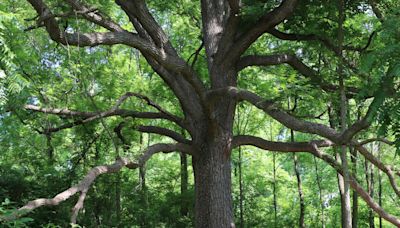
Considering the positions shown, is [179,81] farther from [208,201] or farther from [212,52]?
[208,201]

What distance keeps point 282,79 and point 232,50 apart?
89.9 inches

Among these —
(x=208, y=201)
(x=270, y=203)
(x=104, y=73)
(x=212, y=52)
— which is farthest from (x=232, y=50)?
(x=270, y=203)

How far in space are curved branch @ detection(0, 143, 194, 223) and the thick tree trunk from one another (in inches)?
19.3

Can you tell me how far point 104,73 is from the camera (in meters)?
12.1

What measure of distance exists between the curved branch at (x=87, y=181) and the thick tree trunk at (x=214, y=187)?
19.3 inches

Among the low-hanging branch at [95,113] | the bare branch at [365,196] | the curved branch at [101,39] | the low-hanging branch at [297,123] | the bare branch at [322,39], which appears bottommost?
the bare branch at [365,196]

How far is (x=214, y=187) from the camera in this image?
8359 millimetres

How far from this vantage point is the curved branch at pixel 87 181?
5.04 metres

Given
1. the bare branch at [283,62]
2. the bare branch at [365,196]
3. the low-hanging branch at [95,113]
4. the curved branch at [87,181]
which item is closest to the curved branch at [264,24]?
the bare branch at [283,62]

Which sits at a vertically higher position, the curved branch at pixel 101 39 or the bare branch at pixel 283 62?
the bare branch at pixel 283 62

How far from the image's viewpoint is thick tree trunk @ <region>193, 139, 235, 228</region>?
827 centimetres

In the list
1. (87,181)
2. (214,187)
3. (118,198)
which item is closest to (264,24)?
(214,187)

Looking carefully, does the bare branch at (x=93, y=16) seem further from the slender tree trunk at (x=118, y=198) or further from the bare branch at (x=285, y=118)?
the slender tree trunk at (x=118, y=198)

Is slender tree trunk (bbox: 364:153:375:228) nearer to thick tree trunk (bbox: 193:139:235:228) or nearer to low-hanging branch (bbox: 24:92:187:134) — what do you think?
thick tree trunk (bbox: 193:139:235:228)
